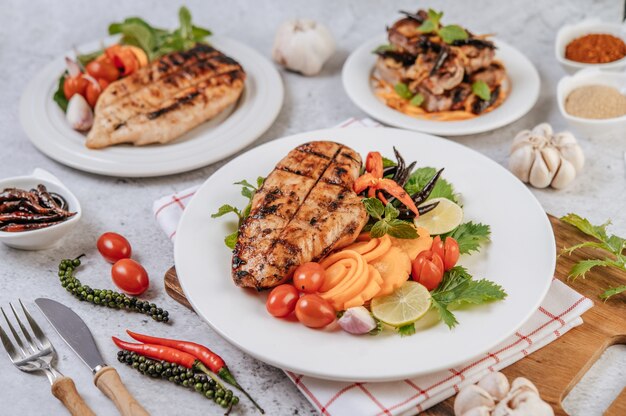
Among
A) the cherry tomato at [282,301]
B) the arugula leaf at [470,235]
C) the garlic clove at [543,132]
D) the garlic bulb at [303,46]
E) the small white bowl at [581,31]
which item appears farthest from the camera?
the garlic bulb at [303,46]

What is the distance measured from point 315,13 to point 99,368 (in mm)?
5033

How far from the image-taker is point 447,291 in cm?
380

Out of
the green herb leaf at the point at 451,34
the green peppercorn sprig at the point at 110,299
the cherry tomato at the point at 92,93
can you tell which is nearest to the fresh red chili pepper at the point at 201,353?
the green peppercorn sprig at the point at 110,299

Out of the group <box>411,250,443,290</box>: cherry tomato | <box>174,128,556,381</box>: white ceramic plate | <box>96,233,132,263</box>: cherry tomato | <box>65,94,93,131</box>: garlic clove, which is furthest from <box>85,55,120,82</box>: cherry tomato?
<box>411,250,443,290</box>: cherry tomato

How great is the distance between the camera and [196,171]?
554 centimetres

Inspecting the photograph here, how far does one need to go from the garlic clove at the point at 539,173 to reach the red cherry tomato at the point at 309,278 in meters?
2.10

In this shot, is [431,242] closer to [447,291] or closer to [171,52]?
[447,291]

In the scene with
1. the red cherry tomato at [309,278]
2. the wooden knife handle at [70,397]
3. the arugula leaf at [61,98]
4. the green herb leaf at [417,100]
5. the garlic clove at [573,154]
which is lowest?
the wooden knife handle at [70,397]

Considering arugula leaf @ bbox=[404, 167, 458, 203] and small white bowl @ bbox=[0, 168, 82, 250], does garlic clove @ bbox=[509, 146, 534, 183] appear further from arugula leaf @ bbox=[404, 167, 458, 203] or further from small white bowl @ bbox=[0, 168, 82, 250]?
small white bowl @ bbox=[0, 168, 82, 250]

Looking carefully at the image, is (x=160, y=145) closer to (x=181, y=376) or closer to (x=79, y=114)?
(x=79, y=114)

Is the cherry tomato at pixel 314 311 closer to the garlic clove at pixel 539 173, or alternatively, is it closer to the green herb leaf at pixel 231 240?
the green herb leaf at pixel 231 240

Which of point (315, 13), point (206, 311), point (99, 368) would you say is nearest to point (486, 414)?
point (206, 311)

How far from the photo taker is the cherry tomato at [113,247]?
4594mm

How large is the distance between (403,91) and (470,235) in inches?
81.5
